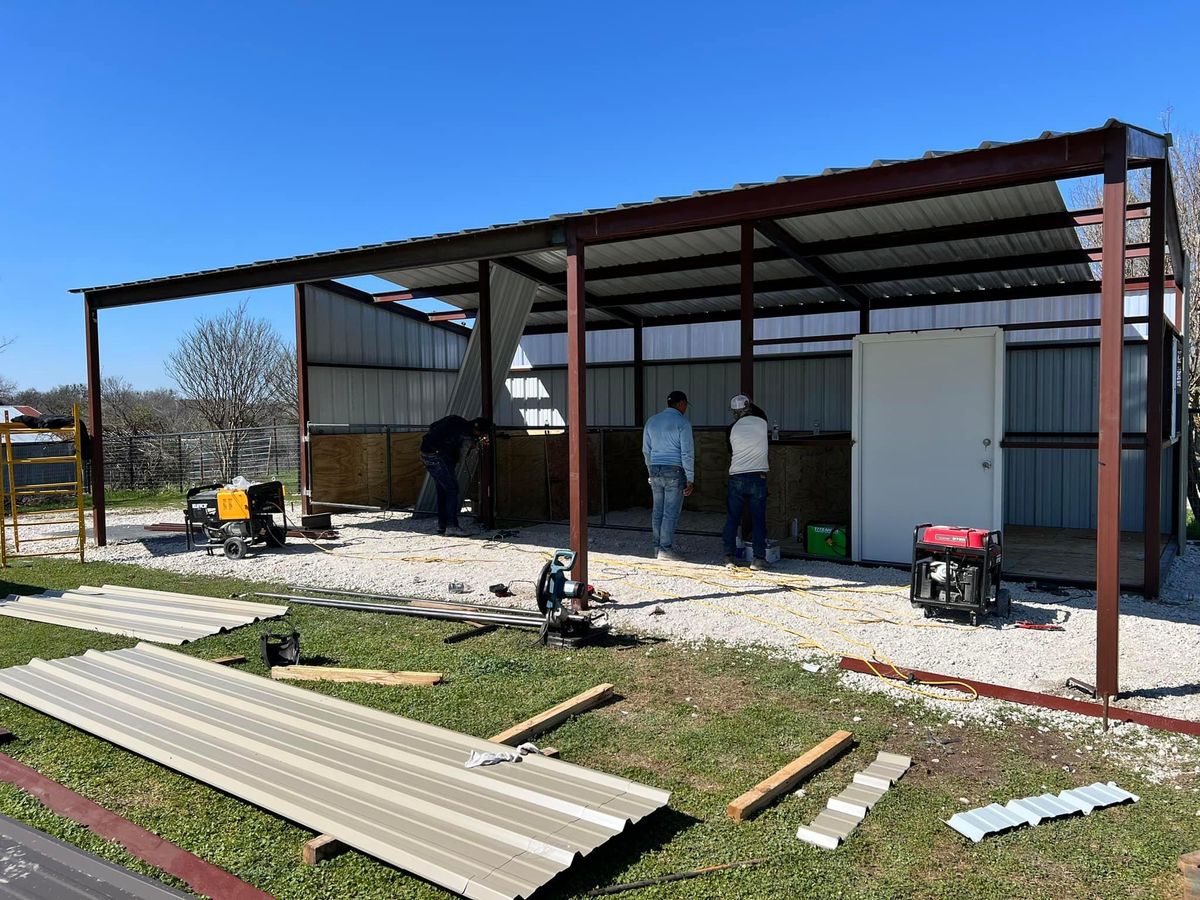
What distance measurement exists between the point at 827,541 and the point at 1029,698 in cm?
467

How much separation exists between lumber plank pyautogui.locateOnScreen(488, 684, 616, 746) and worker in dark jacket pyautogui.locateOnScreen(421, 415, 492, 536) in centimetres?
684

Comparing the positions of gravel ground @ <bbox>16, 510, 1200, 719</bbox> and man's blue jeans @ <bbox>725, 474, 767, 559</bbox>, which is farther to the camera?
man's blue jeans @ <bbox>725, 474, 767, 559</bbox>

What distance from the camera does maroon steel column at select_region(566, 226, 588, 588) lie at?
776 centimetres

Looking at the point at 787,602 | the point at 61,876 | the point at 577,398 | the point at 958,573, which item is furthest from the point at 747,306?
the point at 61,876

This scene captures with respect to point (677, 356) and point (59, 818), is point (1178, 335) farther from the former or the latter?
point (59, 818)

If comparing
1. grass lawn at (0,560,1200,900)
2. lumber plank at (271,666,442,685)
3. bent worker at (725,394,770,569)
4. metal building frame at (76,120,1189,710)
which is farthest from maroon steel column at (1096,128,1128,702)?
lumber plank at (271,666,442,685)

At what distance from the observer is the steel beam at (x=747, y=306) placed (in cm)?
938

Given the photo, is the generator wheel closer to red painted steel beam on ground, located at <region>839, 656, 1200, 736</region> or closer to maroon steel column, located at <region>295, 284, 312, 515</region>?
maroon steel column, located at <region>295, 284, 312, 515</region>

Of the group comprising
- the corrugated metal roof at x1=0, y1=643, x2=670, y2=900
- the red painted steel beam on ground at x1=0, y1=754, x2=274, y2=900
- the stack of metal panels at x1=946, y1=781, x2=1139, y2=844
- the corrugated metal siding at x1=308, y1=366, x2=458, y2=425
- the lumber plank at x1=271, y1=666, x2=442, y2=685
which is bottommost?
the red painted steel beam on ground at x1=0, y1=754, x2=274, y2=900

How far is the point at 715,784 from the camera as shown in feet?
13.1

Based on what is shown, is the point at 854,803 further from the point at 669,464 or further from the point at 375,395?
the point at 375,395

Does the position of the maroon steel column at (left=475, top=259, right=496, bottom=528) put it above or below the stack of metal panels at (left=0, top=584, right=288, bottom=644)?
above

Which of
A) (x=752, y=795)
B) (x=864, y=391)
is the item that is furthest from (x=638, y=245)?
(x=752, y=795)

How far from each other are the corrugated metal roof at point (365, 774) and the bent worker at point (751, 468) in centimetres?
545
